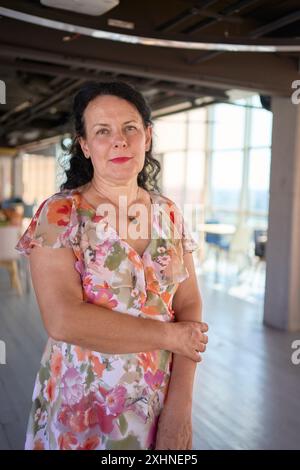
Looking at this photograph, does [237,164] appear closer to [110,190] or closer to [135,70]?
[135,70]

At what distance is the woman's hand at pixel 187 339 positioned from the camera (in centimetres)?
119

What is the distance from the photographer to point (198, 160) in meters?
12.4


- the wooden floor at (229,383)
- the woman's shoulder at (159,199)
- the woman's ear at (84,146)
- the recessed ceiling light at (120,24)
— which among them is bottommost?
the wooden floor at (229,383)

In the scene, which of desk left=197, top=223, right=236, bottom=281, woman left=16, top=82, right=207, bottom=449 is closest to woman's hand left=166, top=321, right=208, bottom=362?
woman left=16, top=82, right=207, bottom=449

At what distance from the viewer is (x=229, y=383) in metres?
3.93

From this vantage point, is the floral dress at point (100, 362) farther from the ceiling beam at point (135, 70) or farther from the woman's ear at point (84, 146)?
the ceiling beam at point (135, 70)

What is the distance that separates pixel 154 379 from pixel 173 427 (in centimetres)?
13

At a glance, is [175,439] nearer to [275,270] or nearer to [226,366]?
[226,366]

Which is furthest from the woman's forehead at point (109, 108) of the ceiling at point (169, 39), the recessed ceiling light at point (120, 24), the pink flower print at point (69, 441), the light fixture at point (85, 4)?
the recessed ceiling light at point (120, 24)

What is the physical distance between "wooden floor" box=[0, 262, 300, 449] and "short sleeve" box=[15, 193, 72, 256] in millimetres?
2137

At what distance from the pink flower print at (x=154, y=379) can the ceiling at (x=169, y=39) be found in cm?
186

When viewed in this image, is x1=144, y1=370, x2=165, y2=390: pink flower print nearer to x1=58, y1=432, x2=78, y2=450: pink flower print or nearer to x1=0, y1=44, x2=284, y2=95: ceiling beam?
x1=58, y1=432, x2=78, y2=450: pink flower print

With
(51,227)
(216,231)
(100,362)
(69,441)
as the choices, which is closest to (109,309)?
(100,362)

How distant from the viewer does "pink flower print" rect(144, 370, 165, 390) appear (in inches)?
47.3
